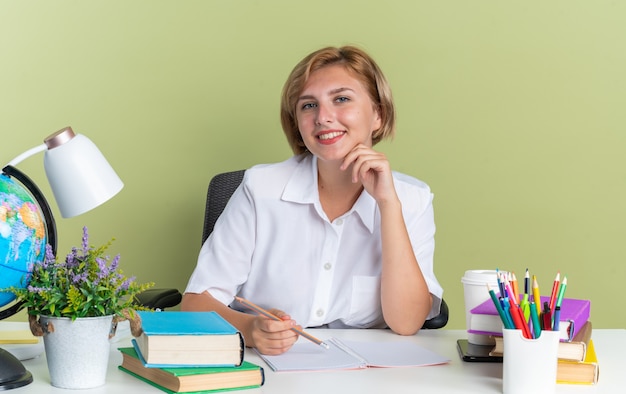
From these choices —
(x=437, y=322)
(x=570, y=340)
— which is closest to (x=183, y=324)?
(x=570, y=340)

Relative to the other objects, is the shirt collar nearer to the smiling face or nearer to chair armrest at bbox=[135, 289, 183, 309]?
the smiling face

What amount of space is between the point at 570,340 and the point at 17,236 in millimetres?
905

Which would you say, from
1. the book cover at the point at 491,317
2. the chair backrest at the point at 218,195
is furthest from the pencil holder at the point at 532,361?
the chair backrest at the point at 218,195

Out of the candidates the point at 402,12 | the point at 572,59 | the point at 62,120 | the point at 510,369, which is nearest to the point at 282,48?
the point at 402,12

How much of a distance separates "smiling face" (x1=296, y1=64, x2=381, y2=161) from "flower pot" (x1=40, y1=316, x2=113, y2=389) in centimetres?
88

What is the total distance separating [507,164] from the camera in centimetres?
265

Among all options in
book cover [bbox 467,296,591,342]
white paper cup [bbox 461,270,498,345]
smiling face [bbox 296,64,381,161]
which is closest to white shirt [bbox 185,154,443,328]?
smiling face [bbox 296,64,381,161]

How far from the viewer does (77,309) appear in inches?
43.4

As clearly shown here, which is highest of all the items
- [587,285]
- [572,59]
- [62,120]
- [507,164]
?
[572,59]

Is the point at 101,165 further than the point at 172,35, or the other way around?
the point at 172,35

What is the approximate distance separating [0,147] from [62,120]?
0.80 feet

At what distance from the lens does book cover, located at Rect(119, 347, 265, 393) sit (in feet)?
3.64

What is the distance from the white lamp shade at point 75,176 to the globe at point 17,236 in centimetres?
6

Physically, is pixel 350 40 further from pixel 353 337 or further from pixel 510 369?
pixel 510 369
